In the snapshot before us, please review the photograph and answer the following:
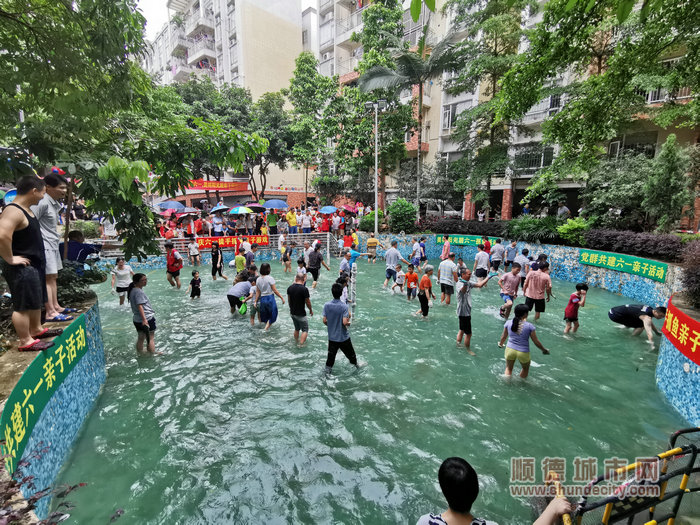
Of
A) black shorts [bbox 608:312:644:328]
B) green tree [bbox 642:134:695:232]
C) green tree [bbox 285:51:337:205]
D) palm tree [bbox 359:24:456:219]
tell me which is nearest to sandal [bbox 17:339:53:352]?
black shorts [bbox 608:312:644:328]

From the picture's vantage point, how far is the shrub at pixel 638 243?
1210cm

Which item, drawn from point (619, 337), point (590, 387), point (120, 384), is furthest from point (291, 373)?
point (619, 337)

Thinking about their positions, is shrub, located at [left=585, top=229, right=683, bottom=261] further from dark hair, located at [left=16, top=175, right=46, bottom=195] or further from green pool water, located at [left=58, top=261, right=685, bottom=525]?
dark hair, located at [left=16, top=175, right=46, bottom=195]

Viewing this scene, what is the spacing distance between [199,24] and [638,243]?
44.7 meters

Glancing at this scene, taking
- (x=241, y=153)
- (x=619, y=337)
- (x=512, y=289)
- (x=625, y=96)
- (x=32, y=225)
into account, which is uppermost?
(x=625, y=96)

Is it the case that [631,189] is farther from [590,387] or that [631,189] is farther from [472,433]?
[472,433]

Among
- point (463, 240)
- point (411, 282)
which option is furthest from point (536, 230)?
Answer: point (411, 282)

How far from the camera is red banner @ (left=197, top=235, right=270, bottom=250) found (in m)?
18.4

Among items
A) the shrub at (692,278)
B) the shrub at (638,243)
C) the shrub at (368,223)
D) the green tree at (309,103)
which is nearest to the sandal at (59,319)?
the shrub at (692,278)

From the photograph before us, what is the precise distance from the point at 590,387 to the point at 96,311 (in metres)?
8.99

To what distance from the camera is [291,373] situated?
6.92 m

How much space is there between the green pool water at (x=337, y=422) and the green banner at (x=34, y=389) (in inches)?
41.8

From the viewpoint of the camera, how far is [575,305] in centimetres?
868

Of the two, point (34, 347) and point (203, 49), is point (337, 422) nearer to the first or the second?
point (34, 347)
